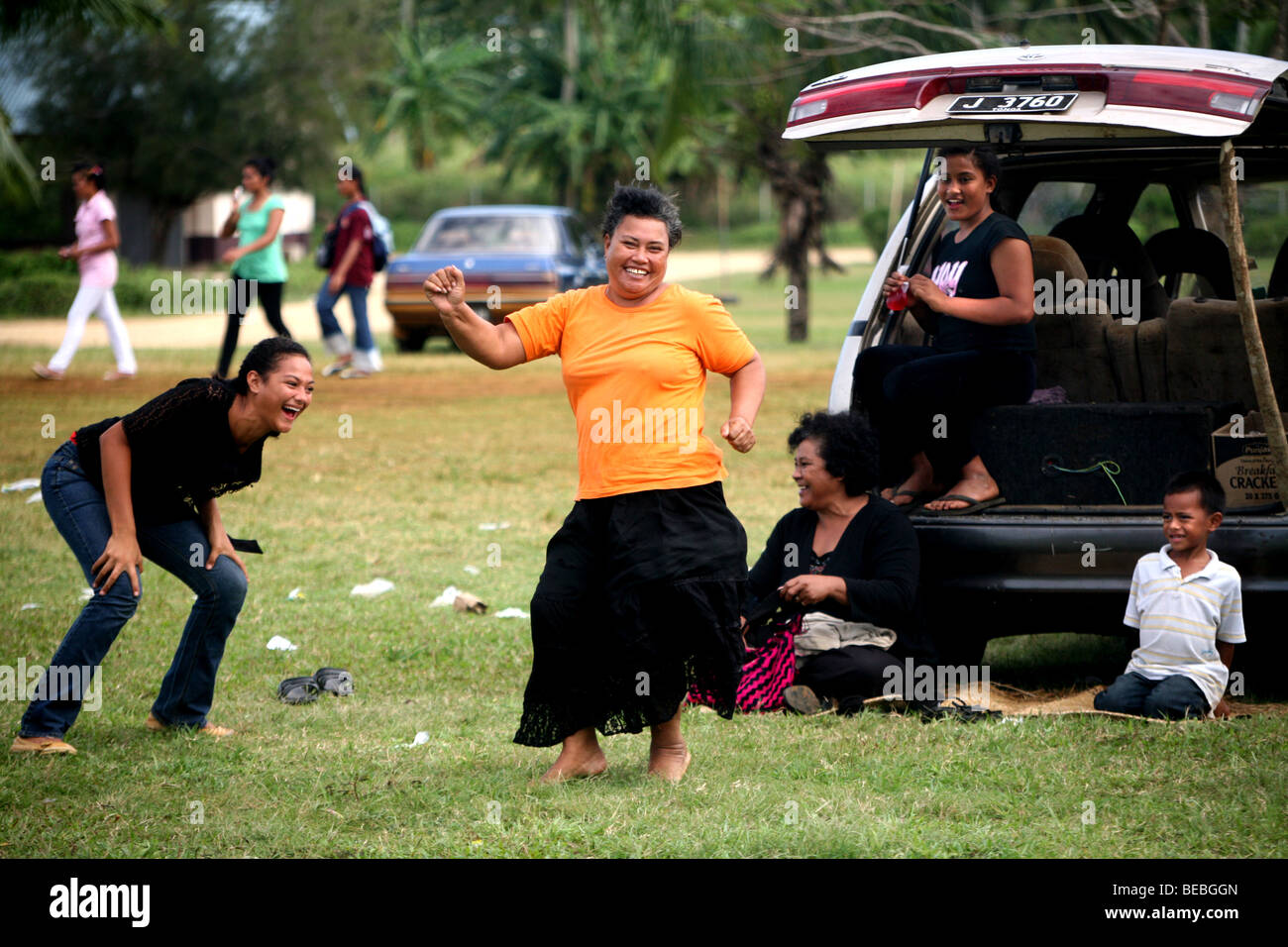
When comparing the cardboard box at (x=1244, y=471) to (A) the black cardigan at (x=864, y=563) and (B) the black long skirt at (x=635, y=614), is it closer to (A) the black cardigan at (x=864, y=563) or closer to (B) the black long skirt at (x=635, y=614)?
(A) the black cardigan at (x=864, y=563)

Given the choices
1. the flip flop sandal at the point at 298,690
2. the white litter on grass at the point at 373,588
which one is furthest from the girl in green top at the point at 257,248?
the flip flop sandal at the point at 298,690

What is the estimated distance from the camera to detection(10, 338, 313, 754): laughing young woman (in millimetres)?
4871

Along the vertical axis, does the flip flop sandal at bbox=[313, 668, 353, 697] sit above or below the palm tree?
below

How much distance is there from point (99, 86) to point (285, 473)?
26.0 metres

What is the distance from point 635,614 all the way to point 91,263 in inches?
448

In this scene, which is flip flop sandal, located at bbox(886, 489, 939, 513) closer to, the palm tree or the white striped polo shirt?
the white striped polo shirt

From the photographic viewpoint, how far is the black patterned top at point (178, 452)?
4.90 meters

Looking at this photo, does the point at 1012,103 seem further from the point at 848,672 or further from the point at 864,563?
the point at 848,672

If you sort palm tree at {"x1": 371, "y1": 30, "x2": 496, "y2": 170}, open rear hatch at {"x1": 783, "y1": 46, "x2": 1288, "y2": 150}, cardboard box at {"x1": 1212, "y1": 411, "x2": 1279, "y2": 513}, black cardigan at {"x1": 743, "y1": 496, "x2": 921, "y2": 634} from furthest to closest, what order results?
1. palm tree at {"x1": 371, "y1": 30, "x2": 496, "y2": 170}
2. cardboard box at {"x1": 1212, "y1": 411, "x2": 1279, "y2": 513}
3. black cardigan at {"x1": 743, "y1": 496, "x2": 921, "y2": 634}
4. open rear hatch at {"x1": 783, "y1": 46, "x2": 1288, "y2": 150}

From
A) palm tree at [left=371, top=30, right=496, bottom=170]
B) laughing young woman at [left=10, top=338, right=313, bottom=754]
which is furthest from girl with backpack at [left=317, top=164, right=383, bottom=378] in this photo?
palm tree at [left=371, top=30, right=496, bottom=170]

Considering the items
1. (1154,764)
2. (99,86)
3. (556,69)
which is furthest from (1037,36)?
(556,69)

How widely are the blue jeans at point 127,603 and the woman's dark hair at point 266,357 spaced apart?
548 millimetres

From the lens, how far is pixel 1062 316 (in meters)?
6.59

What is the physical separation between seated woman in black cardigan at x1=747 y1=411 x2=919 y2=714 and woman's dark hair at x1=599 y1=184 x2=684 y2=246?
1350 mm
